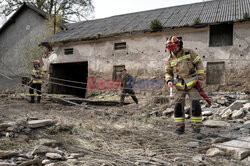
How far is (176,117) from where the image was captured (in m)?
3.78

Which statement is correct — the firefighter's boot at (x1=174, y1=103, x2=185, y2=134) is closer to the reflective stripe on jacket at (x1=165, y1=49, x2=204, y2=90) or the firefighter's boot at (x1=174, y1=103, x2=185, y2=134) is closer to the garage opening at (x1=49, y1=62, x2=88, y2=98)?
the reflective stripe on jacket at (x1=165, y1=49, x2=204, y2=90)

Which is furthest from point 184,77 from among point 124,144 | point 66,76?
point 66,76

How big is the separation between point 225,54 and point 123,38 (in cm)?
521

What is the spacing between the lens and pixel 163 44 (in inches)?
400

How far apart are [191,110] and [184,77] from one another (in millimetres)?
616

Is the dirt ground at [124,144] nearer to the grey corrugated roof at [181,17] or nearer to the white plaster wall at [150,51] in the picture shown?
the white plaster wall at [150,51]

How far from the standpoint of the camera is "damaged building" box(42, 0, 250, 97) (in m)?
8.71

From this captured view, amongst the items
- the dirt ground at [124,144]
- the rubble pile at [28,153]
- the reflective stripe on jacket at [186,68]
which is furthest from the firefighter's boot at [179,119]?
the rubble pile at [28,153]

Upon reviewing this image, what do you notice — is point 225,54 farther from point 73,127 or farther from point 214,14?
point 73,127

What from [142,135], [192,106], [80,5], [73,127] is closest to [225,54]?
[192,106]

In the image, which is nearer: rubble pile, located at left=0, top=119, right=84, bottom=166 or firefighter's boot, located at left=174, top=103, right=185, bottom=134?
rubble pile, located at left=0, top=119, right=84, bottom=166

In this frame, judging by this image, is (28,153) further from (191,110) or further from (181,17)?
(181,17)

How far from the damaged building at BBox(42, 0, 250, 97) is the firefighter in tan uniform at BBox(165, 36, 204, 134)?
3806 millimetres

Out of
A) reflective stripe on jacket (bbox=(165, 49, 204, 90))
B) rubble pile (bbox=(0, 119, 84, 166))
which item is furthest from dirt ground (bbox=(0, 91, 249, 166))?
reflective stripe on jacket (bbox=(165, 49, 204, 90))
